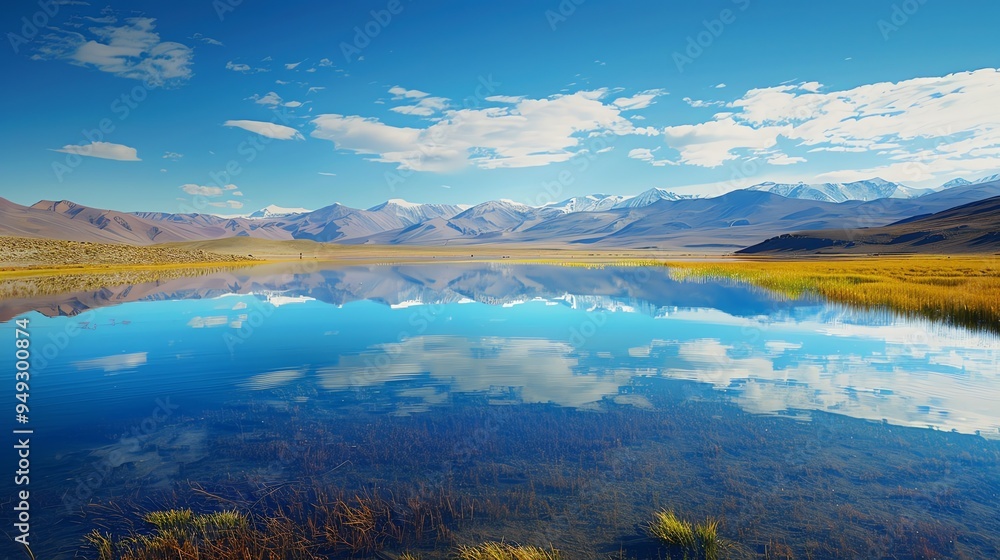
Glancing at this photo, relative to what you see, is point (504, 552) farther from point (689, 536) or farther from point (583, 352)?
point (583, 352)

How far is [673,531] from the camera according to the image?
589cm

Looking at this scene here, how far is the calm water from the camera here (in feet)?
20.4

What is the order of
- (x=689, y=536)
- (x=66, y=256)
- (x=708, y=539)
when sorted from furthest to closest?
(x=66, y=256) → (x=689, y=536) → (x=708, y=539)

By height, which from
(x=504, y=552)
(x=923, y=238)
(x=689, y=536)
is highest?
(x=923, y=238)

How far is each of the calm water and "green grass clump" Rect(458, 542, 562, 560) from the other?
26 centimetres

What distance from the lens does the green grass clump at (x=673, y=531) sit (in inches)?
228

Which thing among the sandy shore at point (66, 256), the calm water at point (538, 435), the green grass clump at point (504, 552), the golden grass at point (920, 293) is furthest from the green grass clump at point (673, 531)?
the sandy shore at point (66, 256)

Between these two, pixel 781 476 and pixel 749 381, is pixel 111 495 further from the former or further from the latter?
pixel 749 381

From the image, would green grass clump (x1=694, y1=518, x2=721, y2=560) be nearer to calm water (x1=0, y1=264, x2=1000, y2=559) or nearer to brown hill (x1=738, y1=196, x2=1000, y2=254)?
calm water (x1=0, y1=264, x2=1000, y2=559)

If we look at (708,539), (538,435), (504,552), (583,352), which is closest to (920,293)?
(583,352)

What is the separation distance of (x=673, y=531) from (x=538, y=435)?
131 inches

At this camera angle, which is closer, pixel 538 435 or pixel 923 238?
pixel 538 435

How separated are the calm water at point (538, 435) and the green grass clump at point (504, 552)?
0.86 feet

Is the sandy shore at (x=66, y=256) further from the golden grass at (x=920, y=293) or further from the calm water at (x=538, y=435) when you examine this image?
the golden grass at (x=920, y=293)
